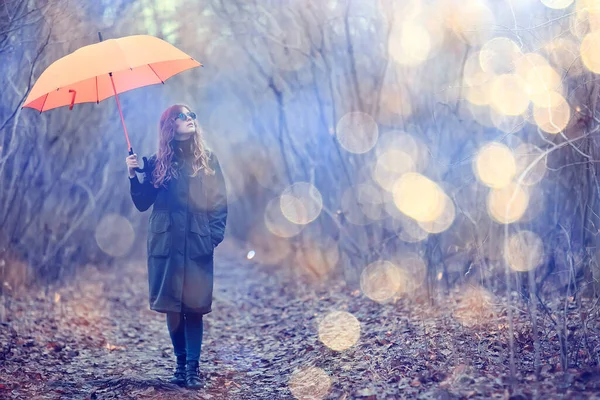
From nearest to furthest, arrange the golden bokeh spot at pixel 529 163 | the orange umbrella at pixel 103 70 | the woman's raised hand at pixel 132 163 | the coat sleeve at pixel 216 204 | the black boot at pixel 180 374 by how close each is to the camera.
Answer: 1. the orange umbrella at pixel 103 70
2. the woman's raised hand at pixel 132 163
3. the coat sleeve at pixel 216 204
4. the black boot at pixel 180 374
5. the golden bokeh spot at pixel 529 163

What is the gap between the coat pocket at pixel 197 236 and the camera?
4676 millimetres

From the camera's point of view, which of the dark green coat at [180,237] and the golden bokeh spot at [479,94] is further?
the golden bokeh spot at [479,94]

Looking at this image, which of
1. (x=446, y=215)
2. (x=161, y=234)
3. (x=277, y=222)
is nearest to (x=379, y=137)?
(x=446, y=215)

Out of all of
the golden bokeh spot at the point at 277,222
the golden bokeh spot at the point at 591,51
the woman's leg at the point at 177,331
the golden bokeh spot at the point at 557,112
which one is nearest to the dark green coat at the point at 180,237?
the woman's leg at the point at 177,331

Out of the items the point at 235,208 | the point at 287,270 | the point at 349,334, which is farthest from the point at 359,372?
the point at 235,208

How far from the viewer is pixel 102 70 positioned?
4.40m

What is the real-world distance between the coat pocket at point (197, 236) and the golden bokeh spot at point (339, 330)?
1.75 m

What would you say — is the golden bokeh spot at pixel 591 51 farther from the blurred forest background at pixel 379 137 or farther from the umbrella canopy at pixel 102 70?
the umbrella canopy at pixel 102 70

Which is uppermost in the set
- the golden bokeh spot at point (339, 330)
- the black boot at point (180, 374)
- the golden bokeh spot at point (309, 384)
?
the black boot at point (180, 374)

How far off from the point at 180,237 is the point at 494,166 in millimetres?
4003

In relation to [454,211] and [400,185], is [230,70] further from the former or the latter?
[454,211]

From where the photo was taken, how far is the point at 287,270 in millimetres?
11344

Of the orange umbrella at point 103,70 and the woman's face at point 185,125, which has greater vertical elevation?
the orange umbrella at point 103,70

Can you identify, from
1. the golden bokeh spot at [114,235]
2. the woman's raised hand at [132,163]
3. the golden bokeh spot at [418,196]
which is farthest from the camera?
the golden bokeh spot at [114,235]
